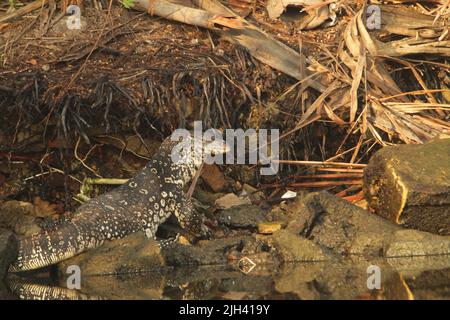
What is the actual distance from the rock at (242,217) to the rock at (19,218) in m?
1.99

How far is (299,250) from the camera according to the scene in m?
11.2

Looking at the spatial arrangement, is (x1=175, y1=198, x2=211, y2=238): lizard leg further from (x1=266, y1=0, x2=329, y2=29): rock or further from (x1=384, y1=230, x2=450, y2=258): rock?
(x1=266, y1=0, x2=329, y2=29): rock

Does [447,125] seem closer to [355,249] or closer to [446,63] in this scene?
[446,63]

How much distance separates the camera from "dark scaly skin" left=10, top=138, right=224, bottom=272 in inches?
429

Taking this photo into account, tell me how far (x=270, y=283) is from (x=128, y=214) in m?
1.94

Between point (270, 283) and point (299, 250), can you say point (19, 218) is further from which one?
point (270, 283)

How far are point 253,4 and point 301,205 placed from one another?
3342 millimetres

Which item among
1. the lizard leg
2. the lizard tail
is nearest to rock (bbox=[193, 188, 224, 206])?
the lizard leg

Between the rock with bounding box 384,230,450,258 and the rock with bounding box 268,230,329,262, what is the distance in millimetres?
681

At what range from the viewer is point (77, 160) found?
12500 mm

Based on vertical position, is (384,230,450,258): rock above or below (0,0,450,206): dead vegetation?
below

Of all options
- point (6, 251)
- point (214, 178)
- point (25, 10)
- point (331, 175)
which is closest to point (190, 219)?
point (214, 178)
